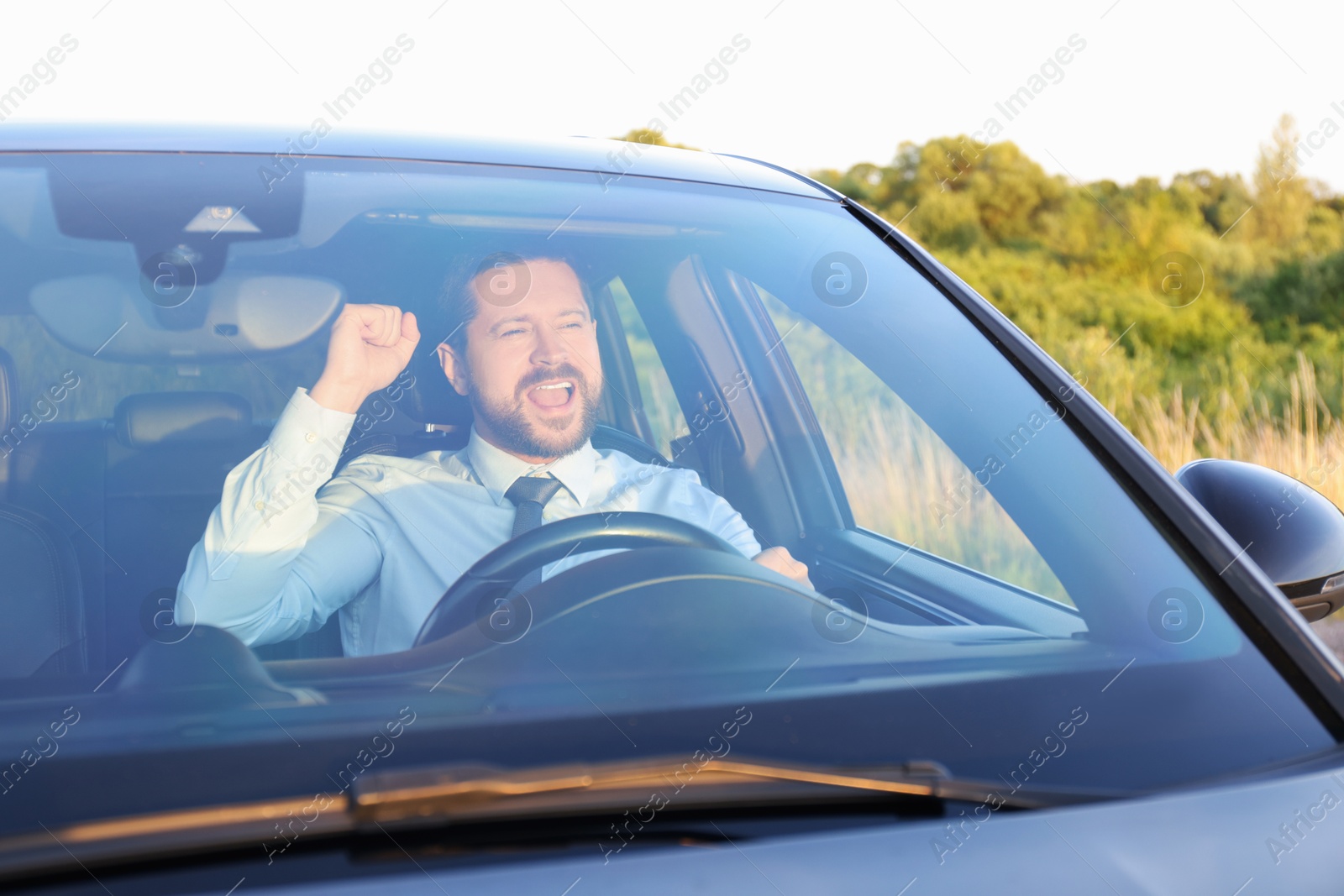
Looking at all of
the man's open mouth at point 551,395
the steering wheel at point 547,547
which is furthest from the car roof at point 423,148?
the steering wheel at point 547,547

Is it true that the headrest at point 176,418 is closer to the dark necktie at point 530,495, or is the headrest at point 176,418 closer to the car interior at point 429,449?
the car interior at point 429,449

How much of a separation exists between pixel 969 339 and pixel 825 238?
287 mm

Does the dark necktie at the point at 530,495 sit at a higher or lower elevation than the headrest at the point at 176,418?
lower

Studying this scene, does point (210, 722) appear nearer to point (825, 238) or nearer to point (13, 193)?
point (13, 193)

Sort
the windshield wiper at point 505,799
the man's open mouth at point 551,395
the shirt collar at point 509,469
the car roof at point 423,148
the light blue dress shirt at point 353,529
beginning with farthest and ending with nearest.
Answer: the man's open mouth at point 551,395 < the shirt collar at point 509,469 < the car roof at point 423,148 < the light blue dress shirt at point 353,529 < the windshield wiper at point 505,799

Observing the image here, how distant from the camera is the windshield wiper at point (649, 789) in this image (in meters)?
0.87

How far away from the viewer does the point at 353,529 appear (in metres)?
1.56

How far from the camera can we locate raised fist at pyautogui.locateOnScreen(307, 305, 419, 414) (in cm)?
155

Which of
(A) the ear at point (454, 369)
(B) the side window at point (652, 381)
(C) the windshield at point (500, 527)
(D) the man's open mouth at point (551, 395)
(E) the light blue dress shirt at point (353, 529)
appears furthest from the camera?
(B) the side window at point (652, 381)

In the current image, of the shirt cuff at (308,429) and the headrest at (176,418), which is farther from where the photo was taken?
the headrest at (176,418)

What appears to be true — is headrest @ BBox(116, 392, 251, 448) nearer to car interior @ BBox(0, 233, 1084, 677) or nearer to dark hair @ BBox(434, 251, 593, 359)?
car interior @ BBox(0, 233, 1084, 677)

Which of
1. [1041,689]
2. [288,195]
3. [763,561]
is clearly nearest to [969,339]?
[763,561]

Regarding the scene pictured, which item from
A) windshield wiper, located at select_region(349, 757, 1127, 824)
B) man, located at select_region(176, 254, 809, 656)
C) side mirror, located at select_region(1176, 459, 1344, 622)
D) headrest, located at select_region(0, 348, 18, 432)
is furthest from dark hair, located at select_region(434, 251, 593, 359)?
side mirror, located at select_region(1176, 459, 1344, 622)

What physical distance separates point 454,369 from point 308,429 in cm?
24
